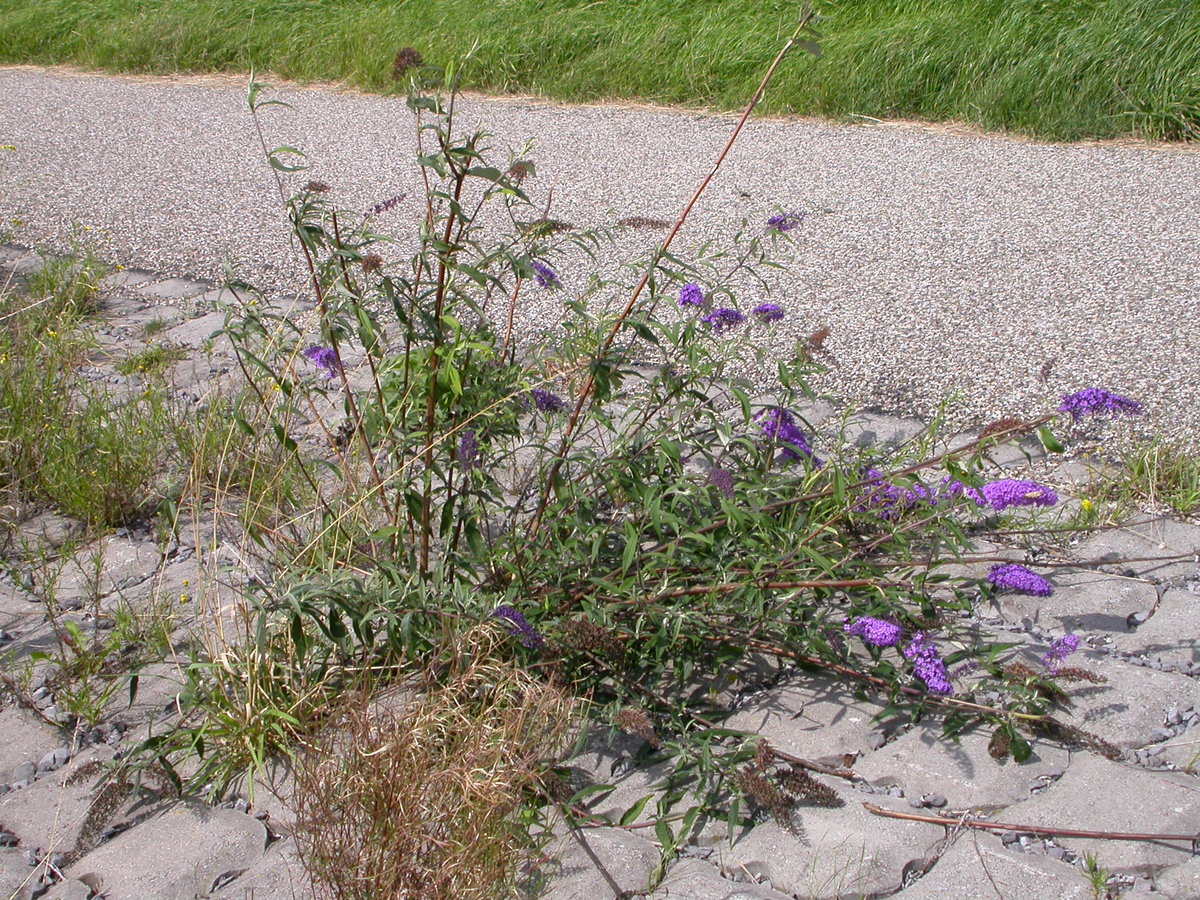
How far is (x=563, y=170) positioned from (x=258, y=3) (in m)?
6.02

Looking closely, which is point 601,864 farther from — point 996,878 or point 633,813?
point 996,878

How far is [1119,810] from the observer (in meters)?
1.92

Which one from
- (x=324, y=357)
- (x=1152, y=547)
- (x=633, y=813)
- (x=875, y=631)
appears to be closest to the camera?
(x=633, y=813)

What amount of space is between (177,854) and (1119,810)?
1.64m

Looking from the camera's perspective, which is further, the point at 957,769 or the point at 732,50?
the point at 732,50

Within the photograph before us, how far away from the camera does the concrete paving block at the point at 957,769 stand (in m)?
2.00

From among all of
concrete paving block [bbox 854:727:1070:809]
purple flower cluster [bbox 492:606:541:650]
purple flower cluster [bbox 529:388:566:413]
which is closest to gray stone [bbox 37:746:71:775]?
purple flower cluster [bbox 492:606:541:650]

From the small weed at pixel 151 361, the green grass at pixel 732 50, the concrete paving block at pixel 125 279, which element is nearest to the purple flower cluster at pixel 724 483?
the small weed at pixel 151 361

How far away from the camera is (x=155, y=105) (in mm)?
8828

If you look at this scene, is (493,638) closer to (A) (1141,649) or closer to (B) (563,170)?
(A) (1141,649)

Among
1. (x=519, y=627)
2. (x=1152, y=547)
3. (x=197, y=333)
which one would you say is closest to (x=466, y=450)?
(x=519, y=627)

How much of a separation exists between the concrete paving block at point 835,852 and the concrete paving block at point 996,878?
4 cm

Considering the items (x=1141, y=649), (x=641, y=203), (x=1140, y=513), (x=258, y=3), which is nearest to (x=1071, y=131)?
(x=641, y=203)

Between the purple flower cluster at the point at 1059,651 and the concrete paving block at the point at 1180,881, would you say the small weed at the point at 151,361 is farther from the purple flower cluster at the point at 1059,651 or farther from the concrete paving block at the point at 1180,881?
the concrete paving block at the point at 1180,881
